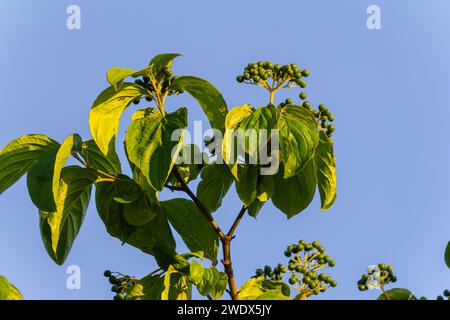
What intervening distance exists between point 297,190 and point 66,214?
926 mm

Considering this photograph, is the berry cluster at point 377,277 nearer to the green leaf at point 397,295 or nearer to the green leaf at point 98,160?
the green leaf at point 397,295

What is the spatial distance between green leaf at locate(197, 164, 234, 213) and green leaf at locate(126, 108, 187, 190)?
0.35 metres

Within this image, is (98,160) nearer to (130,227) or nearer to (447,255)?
(130,227)

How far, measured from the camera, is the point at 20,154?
446 cm

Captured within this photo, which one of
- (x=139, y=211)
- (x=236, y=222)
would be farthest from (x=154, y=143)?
(x=236, y=222)

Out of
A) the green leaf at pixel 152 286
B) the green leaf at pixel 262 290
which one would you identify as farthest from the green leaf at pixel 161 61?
the green leaf at pixel 262 290

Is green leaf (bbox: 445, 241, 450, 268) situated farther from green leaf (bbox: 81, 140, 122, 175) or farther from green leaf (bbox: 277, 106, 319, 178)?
green leaf (bbox: 81, 140, 122, 175)

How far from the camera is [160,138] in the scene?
4.35m

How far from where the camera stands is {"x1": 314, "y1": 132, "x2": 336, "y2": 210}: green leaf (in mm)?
4496

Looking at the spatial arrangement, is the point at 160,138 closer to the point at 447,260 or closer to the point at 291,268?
the point at 291,268

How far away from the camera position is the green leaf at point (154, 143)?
4262 millimetres

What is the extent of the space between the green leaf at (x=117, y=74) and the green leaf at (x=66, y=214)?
1.46ft

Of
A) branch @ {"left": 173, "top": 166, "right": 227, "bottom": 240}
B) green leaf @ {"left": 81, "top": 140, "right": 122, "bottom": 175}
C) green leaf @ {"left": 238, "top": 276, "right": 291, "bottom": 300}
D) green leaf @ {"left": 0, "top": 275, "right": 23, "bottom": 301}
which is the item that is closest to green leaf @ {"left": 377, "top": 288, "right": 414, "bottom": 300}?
green leaf @ {"left": 238, "top": 276, "right": 291, "bottom": 300}
